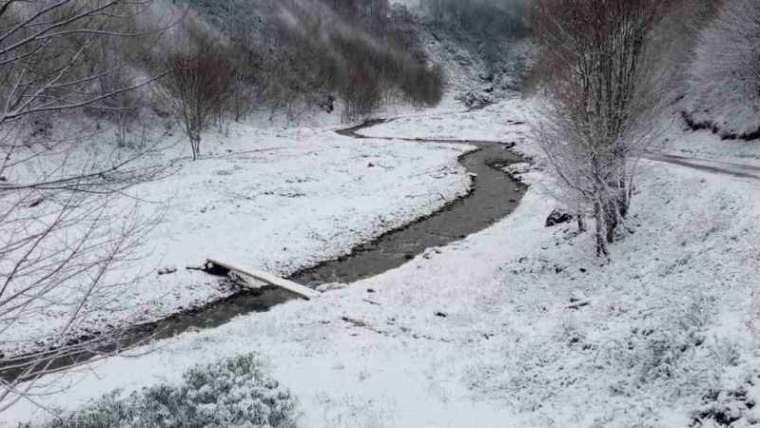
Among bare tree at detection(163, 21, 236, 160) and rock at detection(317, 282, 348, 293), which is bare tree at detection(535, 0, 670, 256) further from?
bare tree at detection(163, 21, 236, 160)

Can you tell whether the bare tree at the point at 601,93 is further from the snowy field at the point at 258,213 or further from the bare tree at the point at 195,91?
the bare tree at the point at 195,91

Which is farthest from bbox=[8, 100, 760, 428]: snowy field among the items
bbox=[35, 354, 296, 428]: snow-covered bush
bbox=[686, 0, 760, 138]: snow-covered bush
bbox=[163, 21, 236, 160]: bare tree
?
bbox=[163, 21, 236, 160]: bare tree

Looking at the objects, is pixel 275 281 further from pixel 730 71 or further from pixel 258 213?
pixel 730 71

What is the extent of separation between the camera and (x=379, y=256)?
1903 centimetres

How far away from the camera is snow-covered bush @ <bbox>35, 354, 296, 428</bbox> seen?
744 cm

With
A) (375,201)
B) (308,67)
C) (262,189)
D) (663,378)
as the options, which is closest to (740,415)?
(663,378)

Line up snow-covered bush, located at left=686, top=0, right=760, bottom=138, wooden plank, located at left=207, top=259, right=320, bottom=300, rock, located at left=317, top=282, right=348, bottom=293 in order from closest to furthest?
wooden plank, located at left=207, top=259, right=320, bottom=300
rock, located at left=317, top=282, right=348, bottom=293
snow-covered bush, located at left=686, top=0, right=760, bottom=138

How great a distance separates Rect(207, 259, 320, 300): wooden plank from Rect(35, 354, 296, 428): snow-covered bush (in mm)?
5987

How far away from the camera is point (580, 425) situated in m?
7.18

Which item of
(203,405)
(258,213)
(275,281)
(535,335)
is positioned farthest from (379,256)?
(203,405)

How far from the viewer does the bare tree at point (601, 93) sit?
45.0 ft

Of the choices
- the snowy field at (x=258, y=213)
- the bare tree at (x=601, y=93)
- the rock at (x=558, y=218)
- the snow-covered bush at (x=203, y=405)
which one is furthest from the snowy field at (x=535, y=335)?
the bare tree at (x=601, y=93)

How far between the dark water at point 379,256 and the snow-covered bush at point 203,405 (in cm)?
100

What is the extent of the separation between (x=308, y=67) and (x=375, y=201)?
58.4 metres
